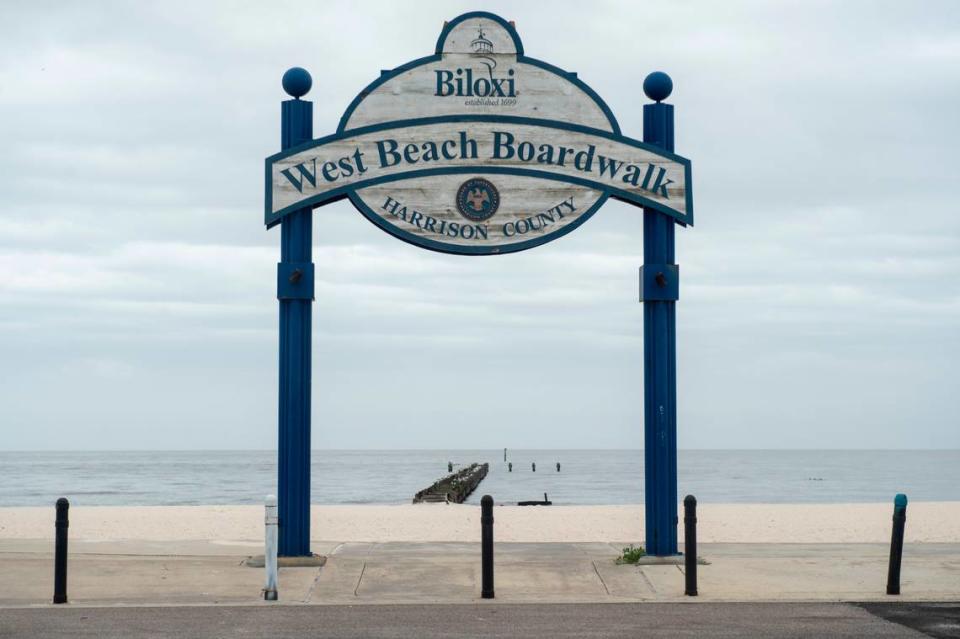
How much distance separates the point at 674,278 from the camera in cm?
1374

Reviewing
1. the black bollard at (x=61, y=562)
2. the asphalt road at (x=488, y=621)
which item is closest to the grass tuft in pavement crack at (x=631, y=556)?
the asphalt road at (x=488, y=621)

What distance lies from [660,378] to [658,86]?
11.3 ft

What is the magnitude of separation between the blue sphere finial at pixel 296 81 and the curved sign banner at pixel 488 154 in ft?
1.92

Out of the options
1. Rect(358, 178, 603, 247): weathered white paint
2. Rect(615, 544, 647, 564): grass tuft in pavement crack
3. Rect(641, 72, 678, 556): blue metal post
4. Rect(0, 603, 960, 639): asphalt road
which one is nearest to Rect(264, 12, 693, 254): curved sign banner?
Rect(358, 178, 603, 247): weathered white paint

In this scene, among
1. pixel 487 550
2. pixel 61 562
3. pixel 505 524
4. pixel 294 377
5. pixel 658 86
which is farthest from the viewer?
pixel 505 524

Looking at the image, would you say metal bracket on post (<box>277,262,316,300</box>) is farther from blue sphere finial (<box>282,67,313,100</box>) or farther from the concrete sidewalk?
the concrete sidewalk

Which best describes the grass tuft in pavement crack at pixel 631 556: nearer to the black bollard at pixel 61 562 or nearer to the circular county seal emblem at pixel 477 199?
the circular county seal emblem at pixel 477 199

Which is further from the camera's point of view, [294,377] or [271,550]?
[294,377]

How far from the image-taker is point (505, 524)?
2294 centimetres

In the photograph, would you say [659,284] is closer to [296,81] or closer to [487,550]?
[487,550]

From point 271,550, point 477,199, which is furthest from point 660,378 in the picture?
point 271,550

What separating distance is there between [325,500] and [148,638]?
43715mm

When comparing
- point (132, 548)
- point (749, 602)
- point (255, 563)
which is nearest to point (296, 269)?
point (255, 563)

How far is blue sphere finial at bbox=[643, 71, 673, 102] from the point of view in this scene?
1388cm
